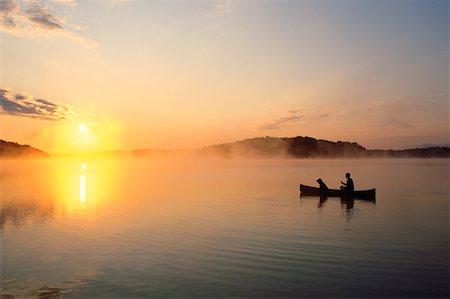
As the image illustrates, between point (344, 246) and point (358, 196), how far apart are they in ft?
76.7

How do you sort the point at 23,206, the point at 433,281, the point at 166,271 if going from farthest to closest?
the point at 23,206
the point at 166,271
the point at 433,281

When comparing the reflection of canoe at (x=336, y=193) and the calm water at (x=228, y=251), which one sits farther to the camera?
the reflection of canoe at (x=336, y=193)

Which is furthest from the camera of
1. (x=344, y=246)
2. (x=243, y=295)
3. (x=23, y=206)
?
(x=23, y=206)

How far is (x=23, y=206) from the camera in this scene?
140 feet

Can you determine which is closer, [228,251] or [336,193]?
[228,251]

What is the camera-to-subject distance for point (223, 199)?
47.6 metres

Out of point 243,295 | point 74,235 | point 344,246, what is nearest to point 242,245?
point 344,246

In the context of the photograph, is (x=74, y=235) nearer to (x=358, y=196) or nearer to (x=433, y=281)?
(x=433, y=281)

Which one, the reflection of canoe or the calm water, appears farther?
the reflection of canoe

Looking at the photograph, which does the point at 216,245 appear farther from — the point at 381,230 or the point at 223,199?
the point at 223,199

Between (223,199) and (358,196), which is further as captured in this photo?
(223,199)

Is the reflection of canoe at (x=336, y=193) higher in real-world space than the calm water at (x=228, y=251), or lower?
higher

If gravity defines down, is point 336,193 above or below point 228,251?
above

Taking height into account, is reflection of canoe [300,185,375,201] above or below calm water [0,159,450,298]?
above
